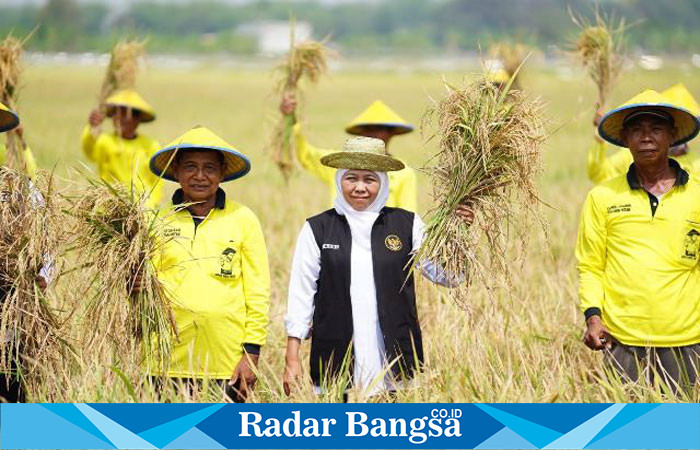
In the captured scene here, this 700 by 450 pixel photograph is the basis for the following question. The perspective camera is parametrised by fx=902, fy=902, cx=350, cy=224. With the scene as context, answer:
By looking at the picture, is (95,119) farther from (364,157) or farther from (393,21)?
(393,21)

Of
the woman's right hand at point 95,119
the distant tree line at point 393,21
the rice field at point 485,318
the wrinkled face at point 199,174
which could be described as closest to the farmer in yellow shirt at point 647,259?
the rice field at point 485,318

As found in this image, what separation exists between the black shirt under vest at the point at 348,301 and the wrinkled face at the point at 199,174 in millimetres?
514

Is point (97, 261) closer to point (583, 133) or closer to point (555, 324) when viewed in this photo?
point (555, 324)

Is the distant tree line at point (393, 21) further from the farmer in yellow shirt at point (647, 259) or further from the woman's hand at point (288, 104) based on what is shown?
the farmer in yellow shirt at point (647, 259)

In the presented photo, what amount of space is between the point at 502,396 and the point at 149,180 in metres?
3.69

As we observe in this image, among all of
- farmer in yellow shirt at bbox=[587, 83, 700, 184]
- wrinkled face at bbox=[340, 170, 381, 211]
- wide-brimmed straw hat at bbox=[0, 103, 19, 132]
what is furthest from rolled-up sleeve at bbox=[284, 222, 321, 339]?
farmer in yellow shirt at bbox=[587, 83, 700, 184]

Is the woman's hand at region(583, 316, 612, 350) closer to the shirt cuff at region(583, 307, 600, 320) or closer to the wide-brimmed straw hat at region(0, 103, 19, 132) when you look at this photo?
the shirt cuff at region(583, 307, 600, 320)

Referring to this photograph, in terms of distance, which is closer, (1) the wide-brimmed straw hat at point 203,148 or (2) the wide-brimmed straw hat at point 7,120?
(1) the wide-brimmed straw hat at point 203,148

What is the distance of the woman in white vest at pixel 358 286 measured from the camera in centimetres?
394

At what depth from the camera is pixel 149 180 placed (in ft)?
21.6

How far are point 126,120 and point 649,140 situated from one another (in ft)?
14.7

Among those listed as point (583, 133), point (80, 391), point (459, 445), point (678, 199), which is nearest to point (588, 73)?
point (678, 199)

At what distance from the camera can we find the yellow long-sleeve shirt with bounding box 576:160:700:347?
4.17 metres

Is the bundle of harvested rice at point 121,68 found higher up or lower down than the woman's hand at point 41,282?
higher up
